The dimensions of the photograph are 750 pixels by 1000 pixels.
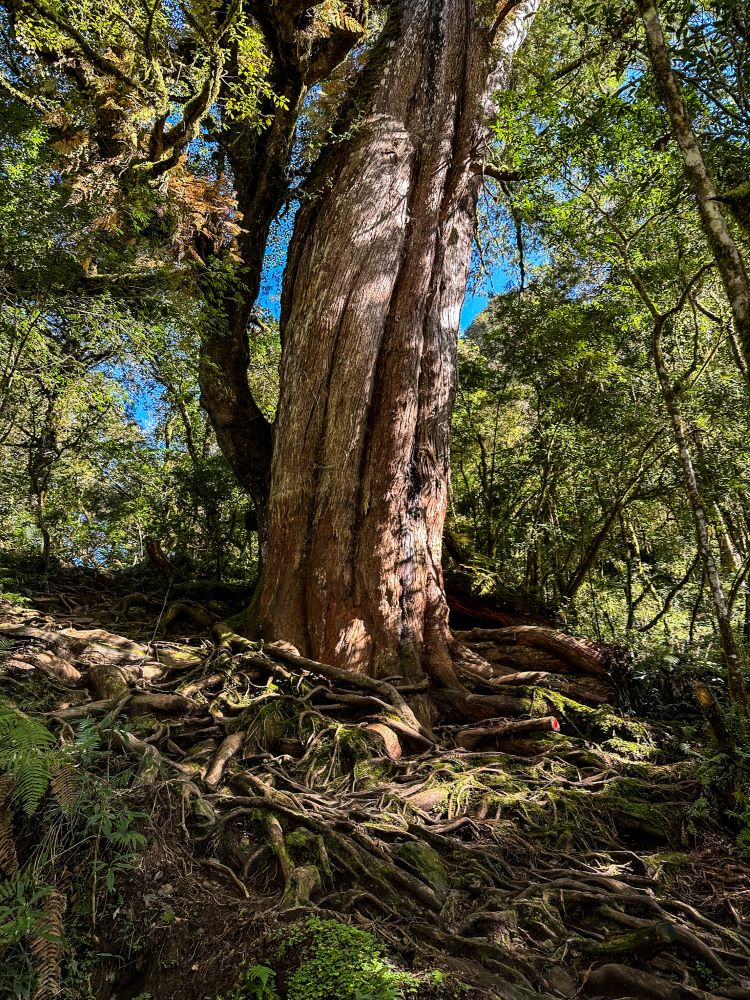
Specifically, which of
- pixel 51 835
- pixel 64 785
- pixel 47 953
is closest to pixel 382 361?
pixel 64 785

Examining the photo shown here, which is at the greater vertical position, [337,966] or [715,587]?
[715,587]

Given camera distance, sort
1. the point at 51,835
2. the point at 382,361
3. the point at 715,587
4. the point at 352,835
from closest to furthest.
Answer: the point at 51,835, the point at 352,835, the point at 715,587, the point at 382,361

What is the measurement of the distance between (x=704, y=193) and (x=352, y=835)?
3.68 meters

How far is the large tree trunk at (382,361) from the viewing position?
4.57 m

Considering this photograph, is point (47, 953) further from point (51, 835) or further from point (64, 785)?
point (64, 785)

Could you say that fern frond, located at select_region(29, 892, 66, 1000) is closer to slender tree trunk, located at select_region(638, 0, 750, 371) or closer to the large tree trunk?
the large tree trunk

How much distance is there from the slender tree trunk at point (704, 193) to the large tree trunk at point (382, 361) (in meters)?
2.29

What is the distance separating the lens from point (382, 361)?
507 centimetres

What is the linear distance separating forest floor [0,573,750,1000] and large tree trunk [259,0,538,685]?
22.6 inches

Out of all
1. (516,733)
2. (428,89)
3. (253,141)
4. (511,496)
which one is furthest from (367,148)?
(516,733)

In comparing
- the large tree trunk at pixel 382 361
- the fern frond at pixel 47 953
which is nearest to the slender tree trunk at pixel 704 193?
the large tree trunk at pixel 382 361

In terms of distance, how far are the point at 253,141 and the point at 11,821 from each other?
22.1ft

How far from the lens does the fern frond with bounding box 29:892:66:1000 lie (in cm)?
177

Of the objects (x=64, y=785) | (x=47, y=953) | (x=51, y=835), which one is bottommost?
(x=47, y=953)
